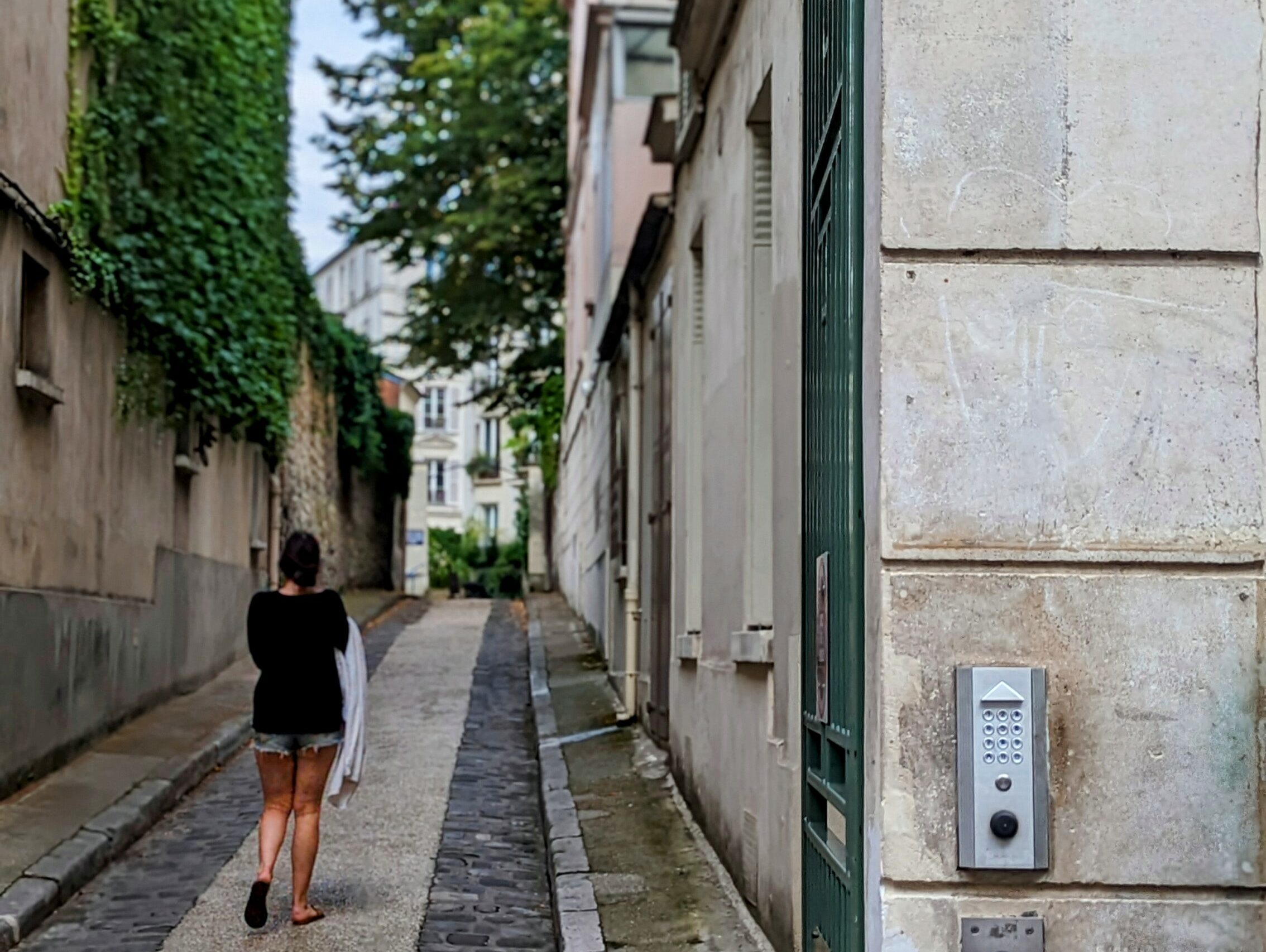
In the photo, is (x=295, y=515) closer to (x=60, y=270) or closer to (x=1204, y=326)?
(x=60, y=270)

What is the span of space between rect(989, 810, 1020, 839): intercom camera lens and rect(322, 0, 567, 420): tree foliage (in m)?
21.3

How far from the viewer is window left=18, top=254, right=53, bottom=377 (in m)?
10.1

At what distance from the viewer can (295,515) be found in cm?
2191

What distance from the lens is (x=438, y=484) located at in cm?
6975

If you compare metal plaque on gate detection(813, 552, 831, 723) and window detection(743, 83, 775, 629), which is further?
window detection(743, 83, 775, 629)

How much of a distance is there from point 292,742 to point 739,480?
2318mm

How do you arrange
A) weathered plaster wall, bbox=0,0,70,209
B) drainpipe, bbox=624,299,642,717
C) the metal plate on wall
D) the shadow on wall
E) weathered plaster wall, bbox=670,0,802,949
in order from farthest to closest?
drainpipe, bbox=624,299,642,717, weathered plaster wall, bbox=0,0,70,209, the shadow on wall, weathered plaster wall, bbox=670,0,802,949, the metal plate on wall

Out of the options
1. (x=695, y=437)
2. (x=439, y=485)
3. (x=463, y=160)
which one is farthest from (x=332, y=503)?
(x=439, y=485)

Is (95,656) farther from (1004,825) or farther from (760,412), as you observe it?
(1004,825)

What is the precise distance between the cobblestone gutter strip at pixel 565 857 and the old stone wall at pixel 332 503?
8264 millimetres

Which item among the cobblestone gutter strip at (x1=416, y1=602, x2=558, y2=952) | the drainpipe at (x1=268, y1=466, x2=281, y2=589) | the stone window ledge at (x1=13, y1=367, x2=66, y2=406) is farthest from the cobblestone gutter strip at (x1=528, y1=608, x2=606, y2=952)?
the drainpipe at (x1=268, y1=466, x2=281, y2=589)

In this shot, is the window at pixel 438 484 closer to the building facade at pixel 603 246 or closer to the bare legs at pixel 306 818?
the building facade at pixel 603 246

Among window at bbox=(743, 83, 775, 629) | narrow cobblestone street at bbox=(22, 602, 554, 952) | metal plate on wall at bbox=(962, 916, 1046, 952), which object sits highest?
window at bbox=(743, 83, 775, 629)

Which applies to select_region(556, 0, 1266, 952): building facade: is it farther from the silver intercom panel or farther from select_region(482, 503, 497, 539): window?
select_region(482, 503, 497, 539): window
